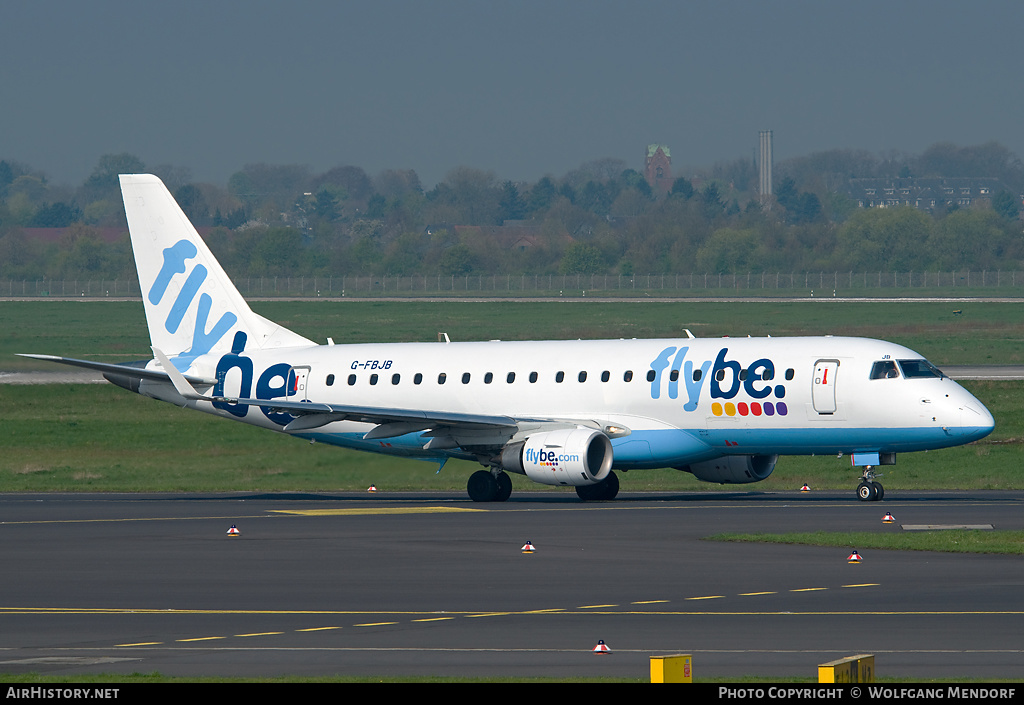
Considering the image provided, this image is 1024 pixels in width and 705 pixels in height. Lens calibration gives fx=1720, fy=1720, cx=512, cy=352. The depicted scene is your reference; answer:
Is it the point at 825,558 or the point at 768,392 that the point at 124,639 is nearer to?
the point at 825,558

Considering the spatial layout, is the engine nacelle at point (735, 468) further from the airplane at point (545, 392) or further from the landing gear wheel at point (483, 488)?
the landing gear wheel at point (483, 488)

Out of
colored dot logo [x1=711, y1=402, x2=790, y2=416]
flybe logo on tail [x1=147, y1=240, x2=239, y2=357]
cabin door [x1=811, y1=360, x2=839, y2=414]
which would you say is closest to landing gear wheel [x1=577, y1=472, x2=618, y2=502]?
colored dot logo [x1=711, y1=402, x2=790, y2=416]

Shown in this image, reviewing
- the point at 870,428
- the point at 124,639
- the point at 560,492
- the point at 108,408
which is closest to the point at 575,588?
the point at 124,639

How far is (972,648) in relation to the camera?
1927cm

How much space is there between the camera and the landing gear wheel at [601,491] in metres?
45.6

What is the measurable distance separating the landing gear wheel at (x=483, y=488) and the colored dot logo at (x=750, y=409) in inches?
246

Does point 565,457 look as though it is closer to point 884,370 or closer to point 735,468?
point 735,468

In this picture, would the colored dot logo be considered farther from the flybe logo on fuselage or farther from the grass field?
the grass field

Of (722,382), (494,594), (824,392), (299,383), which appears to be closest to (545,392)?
(722,382)

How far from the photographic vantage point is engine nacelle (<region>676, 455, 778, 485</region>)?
45781 mm

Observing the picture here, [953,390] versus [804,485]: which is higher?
[953,390]

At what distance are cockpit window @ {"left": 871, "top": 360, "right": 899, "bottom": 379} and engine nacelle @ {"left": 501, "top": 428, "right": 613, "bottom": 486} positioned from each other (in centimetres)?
688

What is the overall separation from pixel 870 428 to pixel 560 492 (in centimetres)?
1136

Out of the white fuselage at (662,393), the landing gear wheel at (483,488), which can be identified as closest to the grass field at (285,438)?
the white fuselage at (662,393)
